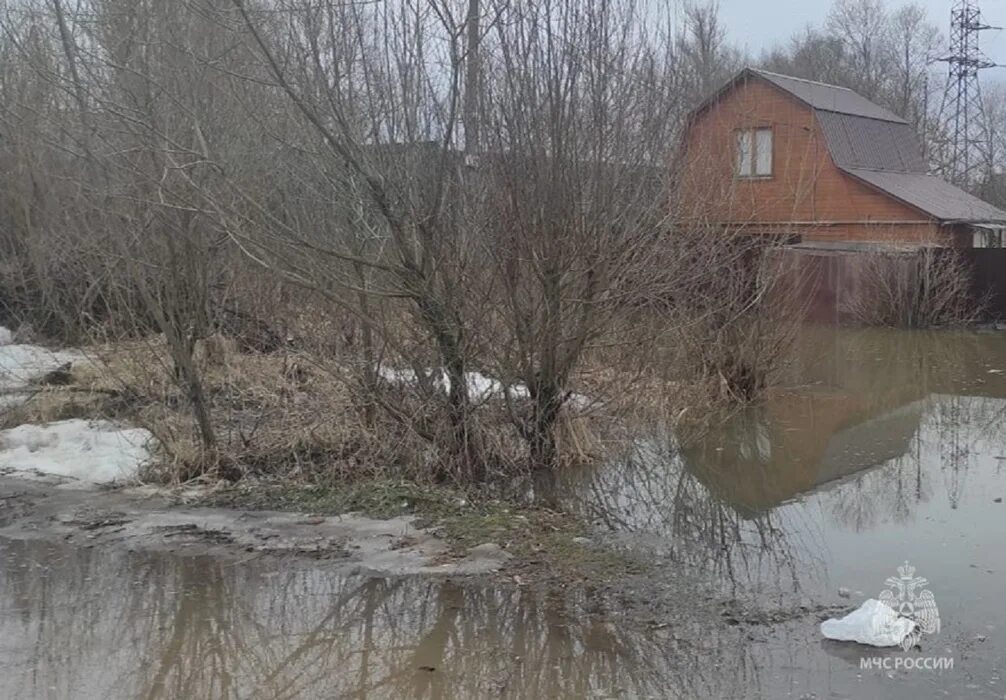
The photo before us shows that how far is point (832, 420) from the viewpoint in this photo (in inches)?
433

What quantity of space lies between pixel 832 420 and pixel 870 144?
64.3ft

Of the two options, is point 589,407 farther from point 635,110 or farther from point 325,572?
point 325,572

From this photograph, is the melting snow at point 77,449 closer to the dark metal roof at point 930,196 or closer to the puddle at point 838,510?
the puddle at point 838,510

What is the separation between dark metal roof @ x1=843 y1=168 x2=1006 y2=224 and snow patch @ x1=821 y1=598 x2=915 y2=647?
71.9 feet

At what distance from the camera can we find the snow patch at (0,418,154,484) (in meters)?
8.28

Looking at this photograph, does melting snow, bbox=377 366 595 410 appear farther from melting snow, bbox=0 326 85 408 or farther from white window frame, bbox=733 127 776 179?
melting snow, bbox=0 326 85 408

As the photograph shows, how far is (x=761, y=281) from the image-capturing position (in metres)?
10.9

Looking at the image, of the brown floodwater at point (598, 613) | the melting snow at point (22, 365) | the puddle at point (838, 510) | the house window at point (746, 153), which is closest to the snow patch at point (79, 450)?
the melting snow at point (22, 365)

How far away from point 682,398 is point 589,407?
236cm

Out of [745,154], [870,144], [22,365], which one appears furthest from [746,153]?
[870,144]

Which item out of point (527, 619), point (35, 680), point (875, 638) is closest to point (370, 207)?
point (527, 619)

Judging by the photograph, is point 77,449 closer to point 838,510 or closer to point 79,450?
point 79,450

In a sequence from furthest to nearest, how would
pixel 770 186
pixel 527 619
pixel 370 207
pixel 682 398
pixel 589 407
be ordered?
pixel 770 186, pixel 682 398, pixel 589 407, pixel 370 207, pixel 527 619

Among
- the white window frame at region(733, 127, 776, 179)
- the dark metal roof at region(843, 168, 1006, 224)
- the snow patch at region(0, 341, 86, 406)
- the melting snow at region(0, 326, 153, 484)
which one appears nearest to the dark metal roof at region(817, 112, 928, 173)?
the dark metal roof at region(843, 168, 1006, 224)
